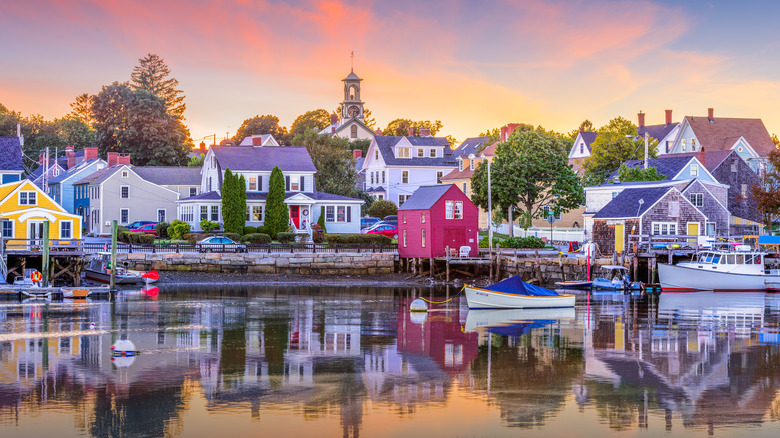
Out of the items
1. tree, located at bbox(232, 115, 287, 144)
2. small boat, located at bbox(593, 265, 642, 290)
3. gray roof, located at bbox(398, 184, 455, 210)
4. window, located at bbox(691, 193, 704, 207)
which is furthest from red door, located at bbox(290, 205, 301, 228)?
tree, located at bbox(232, 115, 287, 144)

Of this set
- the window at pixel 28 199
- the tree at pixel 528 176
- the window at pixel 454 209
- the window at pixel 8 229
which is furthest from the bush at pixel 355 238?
the window at pixel 8 229

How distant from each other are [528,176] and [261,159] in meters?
23.8

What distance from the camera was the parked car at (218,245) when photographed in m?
64.0

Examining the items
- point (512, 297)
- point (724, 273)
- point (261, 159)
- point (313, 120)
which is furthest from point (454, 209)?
point (313, 120)

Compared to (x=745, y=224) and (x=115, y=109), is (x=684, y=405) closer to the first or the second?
(x=745, y=224)

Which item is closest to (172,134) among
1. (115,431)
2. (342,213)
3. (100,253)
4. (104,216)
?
(104,216)

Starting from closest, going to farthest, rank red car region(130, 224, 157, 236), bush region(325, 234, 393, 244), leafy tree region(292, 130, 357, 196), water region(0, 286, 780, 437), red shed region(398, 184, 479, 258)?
water region(0, 286, 780, 437), red shed region(398, 184, 479, 258), bush region(325, 234, 393, 244), red car region(130, 224, 157, 236), leafy tree region(292, 130, 357, 196)

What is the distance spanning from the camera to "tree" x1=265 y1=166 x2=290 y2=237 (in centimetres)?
7406

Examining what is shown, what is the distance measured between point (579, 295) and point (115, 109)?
265 ft

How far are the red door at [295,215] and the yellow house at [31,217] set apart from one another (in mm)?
22196

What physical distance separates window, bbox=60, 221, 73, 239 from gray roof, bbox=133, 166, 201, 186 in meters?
29.3

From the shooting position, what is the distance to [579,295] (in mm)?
53750

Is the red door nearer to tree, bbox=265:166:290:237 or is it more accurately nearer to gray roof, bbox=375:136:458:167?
tree, bbox=265:166:290:237

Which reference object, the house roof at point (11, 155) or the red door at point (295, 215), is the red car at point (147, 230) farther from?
the red door at point (295, 215)
